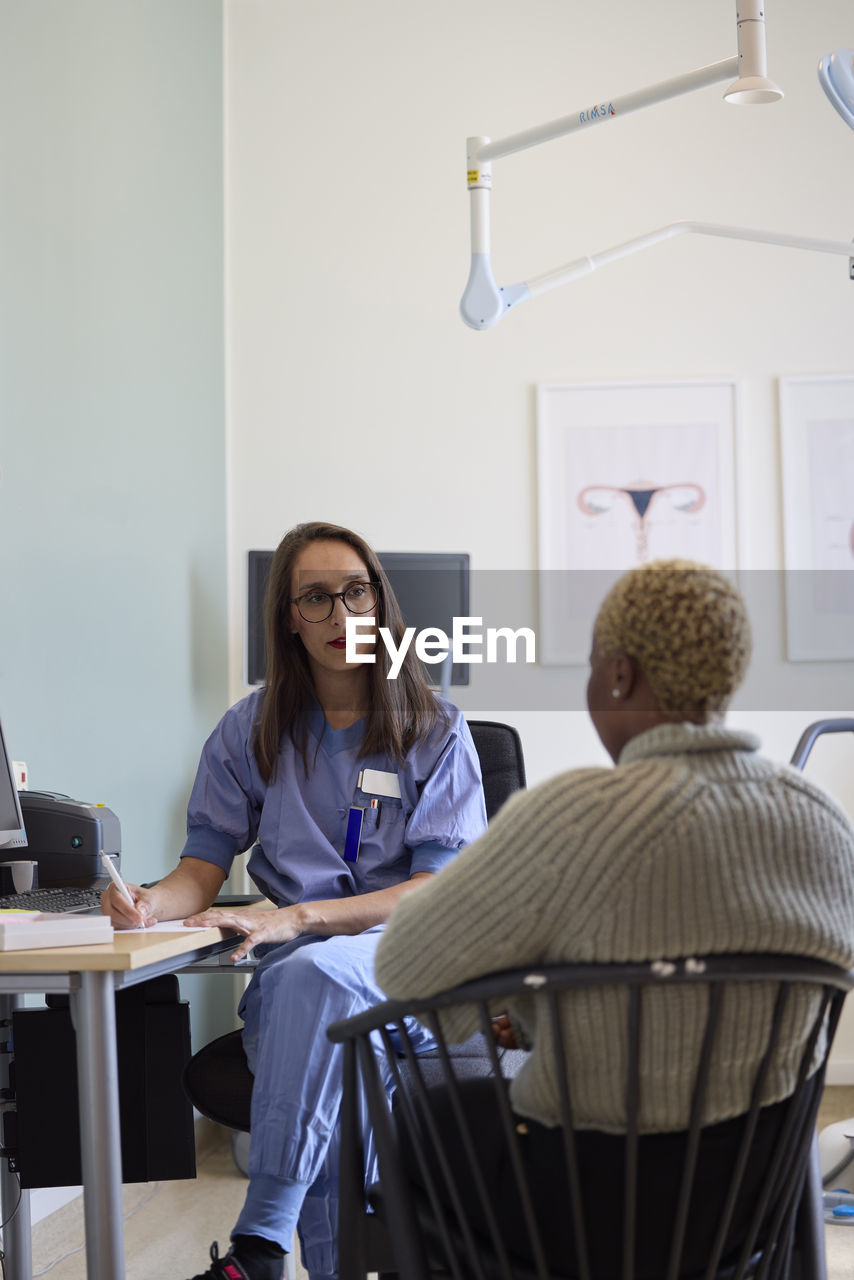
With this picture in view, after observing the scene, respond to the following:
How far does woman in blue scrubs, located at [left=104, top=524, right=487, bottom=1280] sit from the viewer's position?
168 cm

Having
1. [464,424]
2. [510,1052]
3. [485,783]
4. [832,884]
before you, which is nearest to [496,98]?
[464,424]

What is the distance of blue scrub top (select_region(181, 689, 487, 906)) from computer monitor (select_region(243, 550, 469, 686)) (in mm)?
1331

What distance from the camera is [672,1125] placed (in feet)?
3.28

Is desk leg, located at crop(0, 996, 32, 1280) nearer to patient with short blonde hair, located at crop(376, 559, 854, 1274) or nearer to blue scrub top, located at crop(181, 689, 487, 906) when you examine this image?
blue scrub top, located at crop(181, 689, 487, 906)

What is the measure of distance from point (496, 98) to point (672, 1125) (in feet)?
11.0

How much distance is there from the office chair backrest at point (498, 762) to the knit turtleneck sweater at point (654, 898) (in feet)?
4.03

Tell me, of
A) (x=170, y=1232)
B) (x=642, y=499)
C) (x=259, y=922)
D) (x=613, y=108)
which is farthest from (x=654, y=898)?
(x=642, y=499)

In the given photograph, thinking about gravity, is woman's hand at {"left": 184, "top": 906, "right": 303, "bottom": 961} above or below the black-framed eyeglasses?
below

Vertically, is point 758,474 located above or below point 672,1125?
above

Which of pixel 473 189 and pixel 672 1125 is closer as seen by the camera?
pixel 672 1125

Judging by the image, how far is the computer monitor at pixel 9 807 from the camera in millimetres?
1833

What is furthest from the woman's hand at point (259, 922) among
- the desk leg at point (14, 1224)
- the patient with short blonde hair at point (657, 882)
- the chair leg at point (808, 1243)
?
the chair leg at point (808, 1243)

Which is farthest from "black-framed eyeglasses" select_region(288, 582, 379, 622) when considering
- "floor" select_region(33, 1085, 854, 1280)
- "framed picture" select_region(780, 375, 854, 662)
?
"framed picture" select_region(780, 375, 854, 662)

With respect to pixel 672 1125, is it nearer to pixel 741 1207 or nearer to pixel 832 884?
pixel 741 1207
